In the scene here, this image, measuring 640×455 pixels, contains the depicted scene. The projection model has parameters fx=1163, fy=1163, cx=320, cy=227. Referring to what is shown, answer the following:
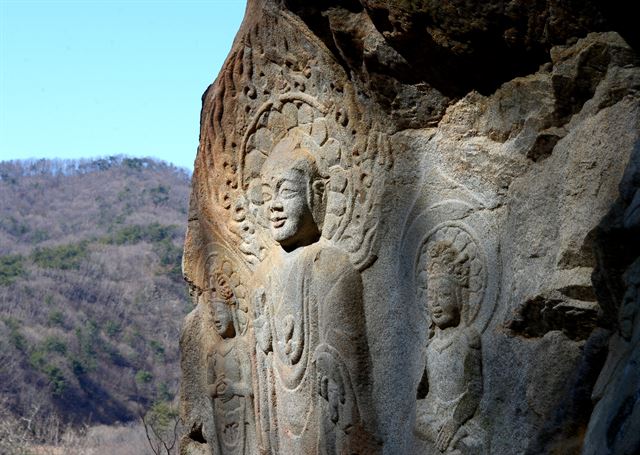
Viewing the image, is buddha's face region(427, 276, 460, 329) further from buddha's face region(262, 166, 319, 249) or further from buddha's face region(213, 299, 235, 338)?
buddha's face region(213, 299, 235, 338)

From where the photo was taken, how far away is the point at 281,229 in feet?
14.9

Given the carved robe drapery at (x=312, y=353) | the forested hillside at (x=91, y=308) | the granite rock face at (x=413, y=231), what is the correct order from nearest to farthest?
the granite rock face at (x=413, y=231), the carved robe drapery at (x=312, y=353), the forested hillside at (x=91, y=308)

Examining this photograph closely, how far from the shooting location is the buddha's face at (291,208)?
4488 millimetres

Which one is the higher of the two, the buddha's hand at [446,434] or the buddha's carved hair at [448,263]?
the buddha's carved hair at [448,263]

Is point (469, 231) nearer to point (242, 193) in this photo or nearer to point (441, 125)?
point (441, 125)

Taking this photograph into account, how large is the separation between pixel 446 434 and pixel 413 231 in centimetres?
73

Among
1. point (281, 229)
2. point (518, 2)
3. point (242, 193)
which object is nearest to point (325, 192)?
point (281, 229)

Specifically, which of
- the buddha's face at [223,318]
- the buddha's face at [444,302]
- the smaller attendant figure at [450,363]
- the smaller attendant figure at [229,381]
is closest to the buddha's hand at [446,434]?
the smaller attendant figure at [450,363]

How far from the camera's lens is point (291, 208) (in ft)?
14.8

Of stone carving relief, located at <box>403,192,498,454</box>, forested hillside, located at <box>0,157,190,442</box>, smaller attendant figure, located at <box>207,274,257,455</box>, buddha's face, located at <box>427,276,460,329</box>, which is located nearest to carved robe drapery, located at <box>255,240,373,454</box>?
smaller attendant figure, located at <box>207,274,257,455</box>

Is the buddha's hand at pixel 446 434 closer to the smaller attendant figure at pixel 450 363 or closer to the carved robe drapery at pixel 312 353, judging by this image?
the smaller attendant figure at pixel 450 363

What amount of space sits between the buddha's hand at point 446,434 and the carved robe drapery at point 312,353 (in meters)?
0.44

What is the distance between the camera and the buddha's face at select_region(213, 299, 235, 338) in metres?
5.01

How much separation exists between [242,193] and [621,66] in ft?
6.70
